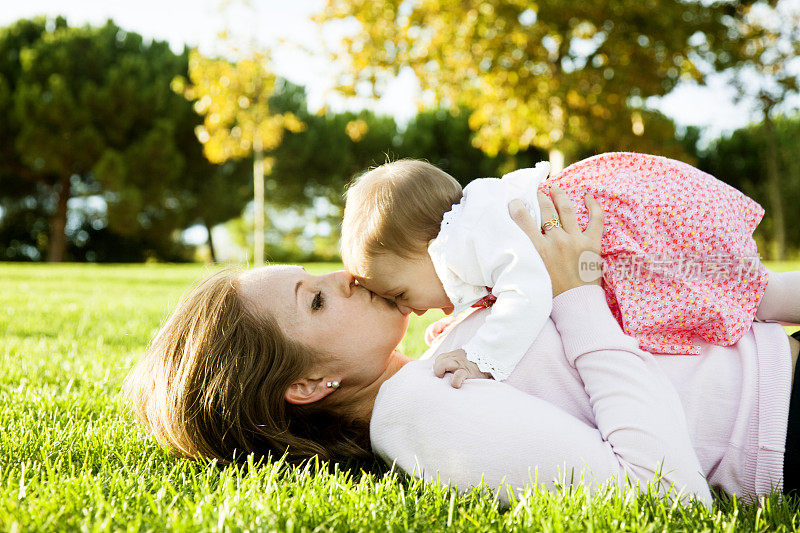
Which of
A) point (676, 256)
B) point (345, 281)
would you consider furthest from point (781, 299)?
point (345, 281)

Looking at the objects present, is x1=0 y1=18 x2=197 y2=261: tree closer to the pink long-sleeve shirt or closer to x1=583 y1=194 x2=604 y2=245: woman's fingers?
x1=583 y1=194 x2=604 y2=245: woman's fingers

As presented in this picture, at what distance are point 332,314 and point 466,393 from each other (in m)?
0.61

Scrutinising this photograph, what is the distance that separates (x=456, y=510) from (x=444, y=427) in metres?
0.23

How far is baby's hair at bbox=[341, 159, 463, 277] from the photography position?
2447 millimetres

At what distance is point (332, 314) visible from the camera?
7.57 feet

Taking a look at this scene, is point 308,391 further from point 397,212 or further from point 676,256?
point 676,256

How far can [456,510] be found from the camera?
1.78 meters

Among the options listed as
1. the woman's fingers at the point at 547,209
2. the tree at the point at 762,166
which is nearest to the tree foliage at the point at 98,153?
the tree at the point at 762,166

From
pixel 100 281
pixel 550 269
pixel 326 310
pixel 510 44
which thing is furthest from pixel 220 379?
pixel 510 44

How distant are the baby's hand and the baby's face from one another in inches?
14.1

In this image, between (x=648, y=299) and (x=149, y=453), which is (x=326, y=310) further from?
(x=648, y=299)

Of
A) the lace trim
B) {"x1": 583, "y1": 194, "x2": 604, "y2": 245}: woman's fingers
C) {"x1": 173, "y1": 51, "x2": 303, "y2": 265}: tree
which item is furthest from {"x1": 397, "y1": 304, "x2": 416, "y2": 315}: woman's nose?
{"x1": 173, "y1": 51, "x2": 303, "y2": 265}: tree

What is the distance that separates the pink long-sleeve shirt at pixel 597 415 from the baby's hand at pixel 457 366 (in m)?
0.05

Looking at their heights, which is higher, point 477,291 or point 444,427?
point 477,291
